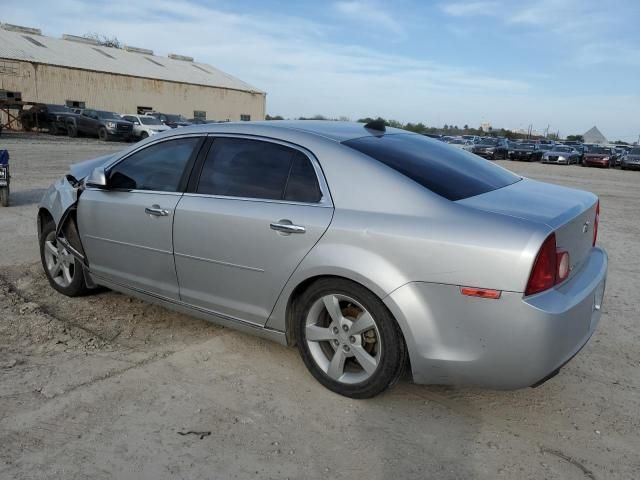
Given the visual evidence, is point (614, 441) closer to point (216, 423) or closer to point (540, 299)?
point (540, 299)

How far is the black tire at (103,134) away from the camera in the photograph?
29020 mm

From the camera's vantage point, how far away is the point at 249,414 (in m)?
3.04

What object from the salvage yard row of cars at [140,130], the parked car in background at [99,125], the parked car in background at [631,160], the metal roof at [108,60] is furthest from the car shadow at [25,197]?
the parked car in background at [631,160]

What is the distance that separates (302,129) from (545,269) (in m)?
1.72

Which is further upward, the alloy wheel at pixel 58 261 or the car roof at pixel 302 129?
the car roof at pixel 302 129

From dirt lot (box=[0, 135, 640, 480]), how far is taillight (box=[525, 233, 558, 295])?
2.82 feet

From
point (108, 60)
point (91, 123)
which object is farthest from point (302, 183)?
point (108, 60)

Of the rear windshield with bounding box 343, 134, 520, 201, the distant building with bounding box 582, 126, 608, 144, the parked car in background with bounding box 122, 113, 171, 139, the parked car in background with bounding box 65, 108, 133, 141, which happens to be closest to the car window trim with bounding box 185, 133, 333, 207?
the rear windshield with bounding box 343, 134, 520, 201

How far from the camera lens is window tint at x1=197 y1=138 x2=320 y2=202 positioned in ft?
10.9

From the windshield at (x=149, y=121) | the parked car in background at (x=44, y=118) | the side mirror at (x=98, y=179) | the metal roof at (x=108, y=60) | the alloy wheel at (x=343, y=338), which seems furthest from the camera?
the metal roof at (x=108, y=60)

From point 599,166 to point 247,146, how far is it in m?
36.9

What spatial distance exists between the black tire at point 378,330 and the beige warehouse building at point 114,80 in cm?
4048

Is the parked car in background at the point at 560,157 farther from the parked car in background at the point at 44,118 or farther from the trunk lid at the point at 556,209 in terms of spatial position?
the trunk lid at the point at 556,209

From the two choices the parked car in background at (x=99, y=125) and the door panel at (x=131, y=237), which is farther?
the parked car in background at (x=99, y=125)
